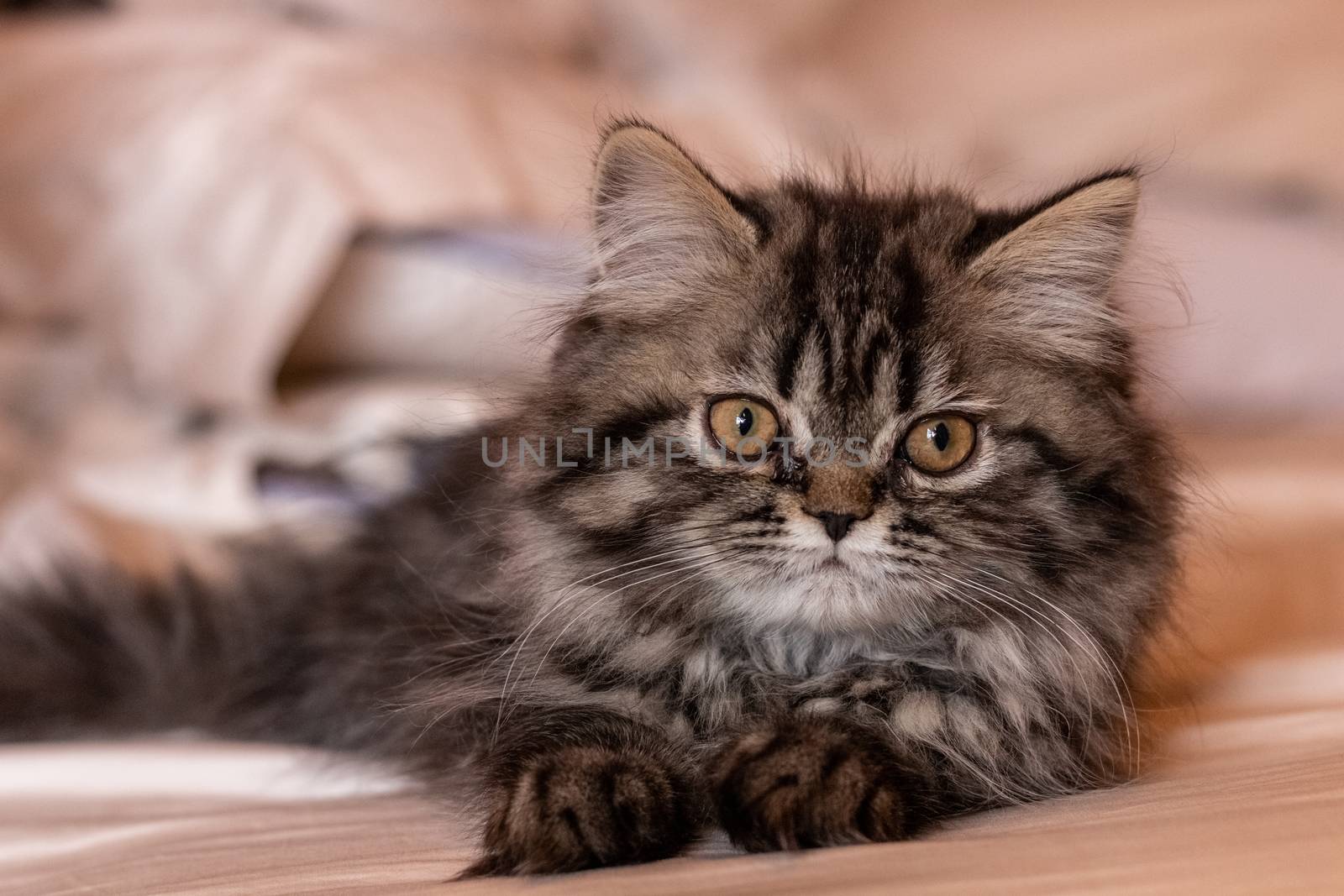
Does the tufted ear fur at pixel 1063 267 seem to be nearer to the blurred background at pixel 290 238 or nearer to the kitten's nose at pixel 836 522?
the kitten's nose at pixel 836 522

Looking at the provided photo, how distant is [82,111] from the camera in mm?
2588

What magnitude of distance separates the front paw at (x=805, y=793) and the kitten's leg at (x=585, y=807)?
5 centimetres

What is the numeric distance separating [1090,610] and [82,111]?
238cm

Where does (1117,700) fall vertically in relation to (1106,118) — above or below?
Answer: below

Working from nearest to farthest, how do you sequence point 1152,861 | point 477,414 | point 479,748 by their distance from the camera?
point 1152,861, point 479,748, point 477,414

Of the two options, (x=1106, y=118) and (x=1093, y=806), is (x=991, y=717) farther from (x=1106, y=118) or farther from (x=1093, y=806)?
(x=1106, y=118)

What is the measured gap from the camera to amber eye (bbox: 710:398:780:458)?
1.25 m

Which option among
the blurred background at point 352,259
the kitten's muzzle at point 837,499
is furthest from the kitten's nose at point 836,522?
the blurred background at point 352,259

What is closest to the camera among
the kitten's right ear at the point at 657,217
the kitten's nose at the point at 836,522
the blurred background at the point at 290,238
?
the kitten's nose at the point at 836,522

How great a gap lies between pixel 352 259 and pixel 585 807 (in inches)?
70.4

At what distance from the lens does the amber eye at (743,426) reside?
1251mm

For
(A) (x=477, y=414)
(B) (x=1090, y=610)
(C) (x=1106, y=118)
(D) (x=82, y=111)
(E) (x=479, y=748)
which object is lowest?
(E) (x=479, y=748)

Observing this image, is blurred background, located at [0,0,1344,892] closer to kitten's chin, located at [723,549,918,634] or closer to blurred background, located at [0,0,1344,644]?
blurred background, located at [0,0,1344,644]

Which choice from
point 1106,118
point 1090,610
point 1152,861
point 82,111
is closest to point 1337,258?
point 1106,118
